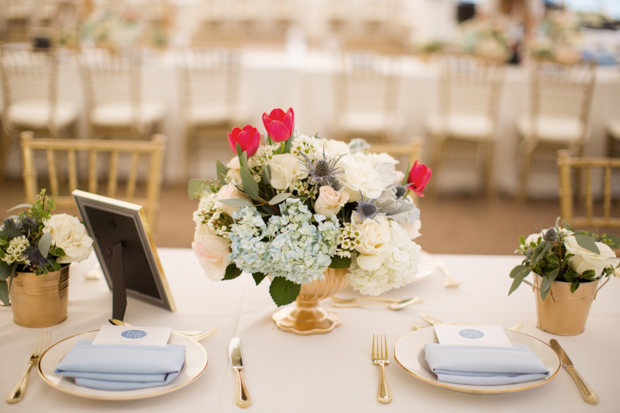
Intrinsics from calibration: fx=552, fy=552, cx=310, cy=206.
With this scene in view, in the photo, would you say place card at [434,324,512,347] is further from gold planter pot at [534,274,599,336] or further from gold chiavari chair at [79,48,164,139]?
gold chiavari chair at [79,48,164,139]

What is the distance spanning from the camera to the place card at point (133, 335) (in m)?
0.99

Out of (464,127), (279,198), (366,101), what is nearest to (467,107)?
(464,127)

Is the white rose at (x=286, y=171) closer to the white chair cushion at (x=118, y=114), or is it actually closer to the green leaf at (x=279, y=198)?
the green leaf at (x=279, y=198)

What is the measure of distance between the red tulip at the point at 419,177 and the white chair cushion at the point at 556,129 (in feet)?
9.80

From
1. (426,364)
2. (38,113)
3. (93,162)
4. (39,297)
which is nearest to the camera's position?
(426,364)

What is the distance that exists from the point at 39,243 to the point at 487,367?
0.83 metres

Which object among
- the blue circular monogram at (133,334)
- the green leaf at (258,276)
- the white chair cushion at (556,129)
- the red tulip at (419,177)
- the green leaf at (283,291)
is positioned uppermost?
the red tulip at (419,177)

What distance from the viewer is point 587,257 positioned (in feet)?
3.41

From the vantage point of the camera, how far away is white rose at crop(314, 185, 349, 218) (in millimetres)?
928

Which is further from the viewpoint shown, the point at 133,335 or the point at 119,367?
the point at 133,335

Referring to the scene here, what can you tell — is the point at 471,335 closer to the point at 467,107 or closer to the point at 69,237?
the point at 69,237

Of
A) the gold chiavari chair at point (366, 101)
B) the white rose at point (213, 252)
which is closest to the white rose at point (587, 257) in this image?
the white rose at point (213, 252)

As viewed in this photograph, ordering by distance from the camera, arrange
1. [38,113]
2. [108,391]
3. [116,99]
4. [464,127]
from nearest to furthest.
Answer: [108,391] < [38,113] < [464,127] < [116,99]

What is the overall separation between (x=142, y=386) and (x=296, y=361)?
0.28 metres
